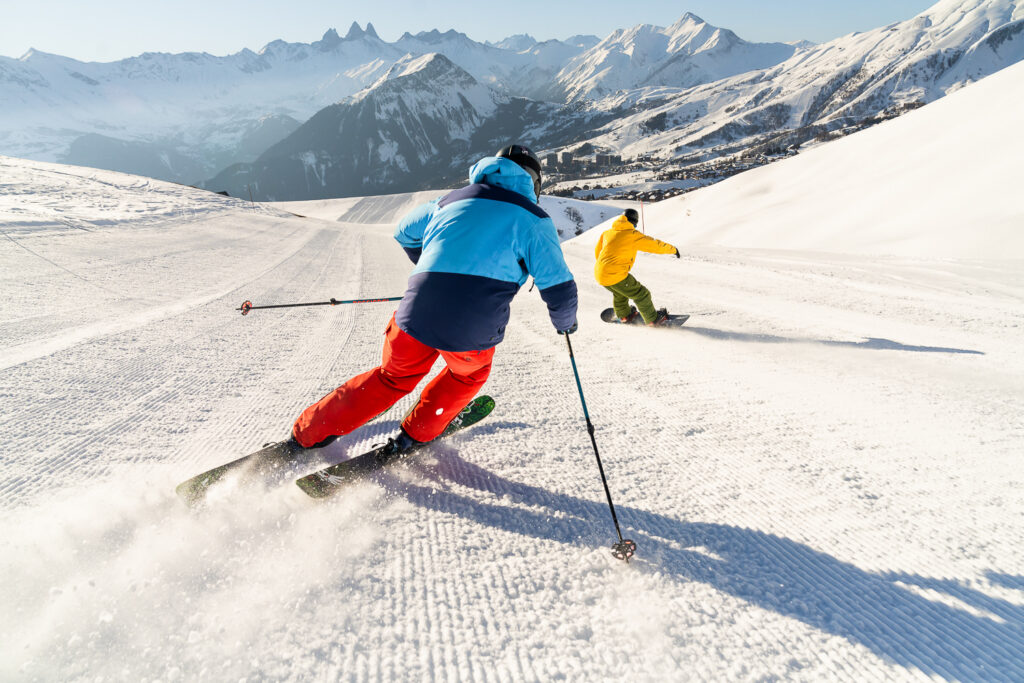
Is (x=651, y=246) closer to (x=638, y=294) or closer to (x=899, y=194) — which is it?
(x=638, y=294)

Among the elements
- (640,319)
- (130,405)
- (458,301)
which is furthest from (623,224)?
(130,405)

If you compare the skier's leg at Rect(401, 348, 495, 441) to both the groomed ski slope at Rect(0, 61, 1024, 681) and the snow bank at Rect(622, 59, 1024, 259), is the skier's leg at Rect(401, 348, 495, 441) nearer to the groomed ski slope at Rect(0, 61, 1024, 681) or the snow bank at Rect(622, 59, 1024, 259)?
the groomed ski slope at Rect(0, 61, 1024, 681)

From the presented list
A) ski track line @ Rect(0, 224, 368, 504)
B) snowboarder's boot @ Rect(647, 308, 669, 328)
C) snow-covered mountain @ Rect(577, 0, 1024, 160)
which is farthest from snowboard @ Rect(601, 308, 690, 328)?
snow-covered mountain @ Rect(577, 0, 1024, 160)

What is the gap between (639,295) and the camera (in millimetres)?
5832

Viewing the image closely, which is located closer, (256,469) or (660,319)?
(256,469)

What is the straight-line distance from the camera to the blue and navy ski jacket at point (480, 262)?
2.24 metres

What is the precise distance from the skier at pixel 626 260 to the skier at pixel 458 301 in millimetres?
3512

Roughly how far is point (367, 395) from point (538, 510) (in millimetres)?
1079

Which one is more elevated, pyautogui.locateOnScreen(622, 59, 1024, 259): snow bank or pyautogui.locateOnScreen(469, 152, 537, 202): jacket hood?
pyautogui.locateOnScreen(469, 152, 537, 202): jacket hood

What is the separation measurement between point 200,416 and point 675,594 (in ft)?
10.0

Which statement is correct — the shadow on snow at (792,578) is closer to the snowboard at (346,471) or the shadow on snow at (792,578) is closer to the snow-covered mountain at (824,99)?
the snowboard at (346,471)

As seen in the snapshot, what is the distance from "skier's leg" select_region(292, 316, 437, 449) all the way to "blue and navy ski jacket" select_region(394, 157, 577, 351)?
12 centimetres

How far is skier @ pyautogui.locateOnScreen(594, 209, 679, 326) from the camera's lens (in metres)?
5.81

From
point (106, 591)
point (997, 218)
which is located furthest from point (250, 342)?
point (997, 218)
